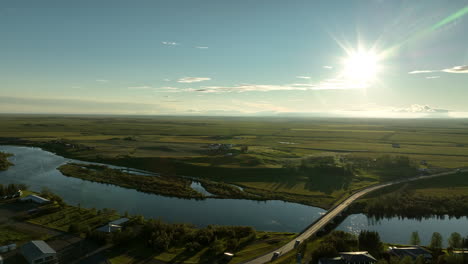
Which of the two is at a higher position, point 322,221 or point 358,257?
point 358,257

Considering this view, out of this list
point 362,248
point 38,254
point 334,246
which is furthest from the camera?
point 362,248

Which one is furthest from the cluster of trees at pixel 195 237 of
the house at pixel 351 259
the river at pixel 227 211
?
the house at pixel 351 259

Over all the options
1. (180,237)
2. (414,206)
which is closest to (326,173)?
(414,206)

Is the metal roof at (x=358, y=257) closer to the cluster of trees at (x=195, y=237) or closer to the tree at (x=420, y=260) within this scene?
the tree at (x=420, y=260)

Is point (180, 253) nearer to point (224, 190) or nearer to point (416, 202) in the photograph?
point (224, 190)

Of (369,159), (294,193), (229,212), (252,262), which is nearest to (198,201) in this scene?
(229,212)

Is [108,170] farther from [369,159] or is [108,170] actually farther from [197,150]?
[369,159]
